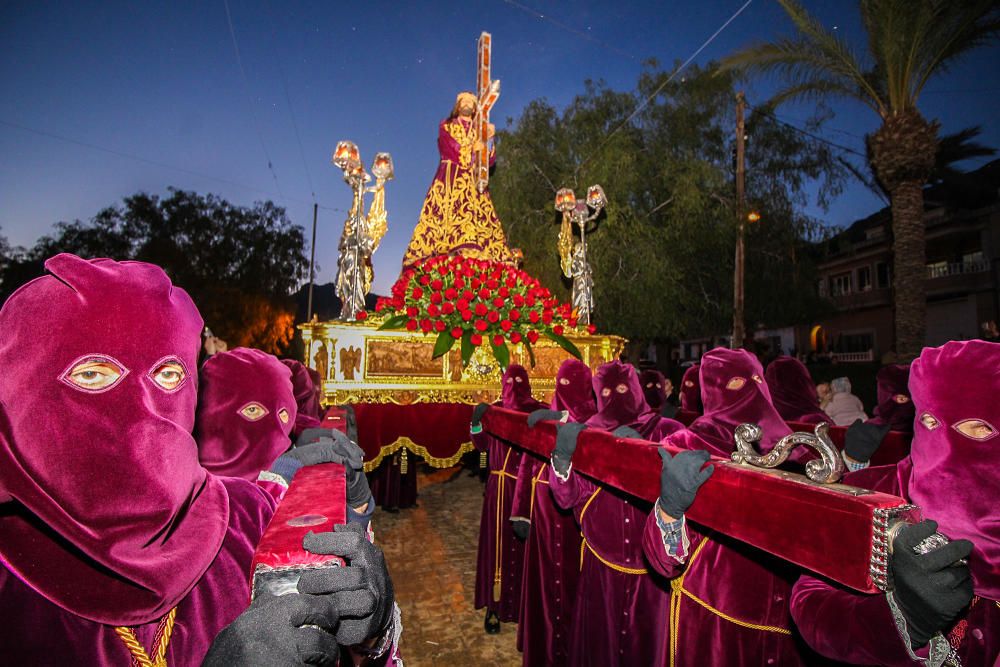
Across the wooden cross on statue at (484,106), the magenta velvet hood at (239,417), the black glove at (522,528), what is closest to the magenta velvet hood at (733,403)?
the black glove at (522,528)

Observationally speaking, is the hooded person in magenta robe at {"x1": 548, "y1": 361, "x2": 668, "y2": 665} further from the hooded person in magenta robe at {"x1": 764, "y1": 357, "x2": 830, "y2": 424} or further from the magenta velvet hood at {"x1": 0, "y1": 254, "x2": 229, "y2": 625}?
the hooded person in magenta robe at {"x1": 764, "y1": 357, "x2": 830, "y2": 424}

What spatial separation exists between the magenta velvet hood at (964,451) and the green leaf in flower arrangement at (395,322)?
165 inches

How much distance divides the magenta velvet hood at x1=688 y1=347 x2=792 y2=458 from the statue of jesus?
3985 millimetres

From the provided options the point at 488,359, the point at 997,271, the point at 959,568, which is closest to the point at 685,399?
the point at 488,359

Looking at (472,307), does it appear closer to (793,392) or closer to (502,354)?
(502,354)

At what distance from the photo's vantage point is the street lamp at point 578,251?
6.60 metres

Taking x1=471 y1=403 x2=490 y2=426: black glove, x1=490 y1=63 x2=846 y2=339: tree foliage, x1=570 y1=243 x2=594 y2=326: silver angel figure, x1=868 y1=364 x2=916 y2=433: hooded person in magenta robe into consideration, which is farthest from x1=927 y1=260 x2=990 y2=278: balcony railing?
x1=471 y1=403 x2=490 y2=426: black glove

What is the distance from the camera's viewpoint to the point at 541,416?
3.42 metres

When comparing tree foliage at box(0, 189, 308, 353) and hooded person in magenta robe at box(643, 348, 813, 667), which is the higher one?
tree foliage at box(0, 189, 308, 353)

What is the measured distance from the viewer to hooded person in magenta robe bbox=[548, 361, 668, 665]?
2758 millimetres

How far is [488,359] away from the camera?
18.3 feet

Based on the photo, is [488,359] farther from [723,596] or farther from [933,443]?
[933,443]

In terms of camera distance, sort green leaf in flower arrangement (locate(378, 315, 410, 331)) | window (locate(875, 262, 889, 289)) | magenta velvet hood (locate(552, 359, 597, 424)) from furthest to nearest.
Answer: window (locate(875, 262, 889, 289)) → green leaf in flower arrangement (locate(378, 315, 410, 331)) → magenta velvet hood (locate(552, 359, 597, 424))

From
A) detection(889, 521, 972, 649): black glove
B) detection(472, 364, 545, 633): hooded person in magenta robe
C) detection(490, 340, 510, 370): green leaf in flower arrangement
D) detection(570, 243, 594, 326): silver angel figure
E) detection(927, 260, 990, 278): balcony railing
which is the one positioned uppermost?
detection(927, 260, 990, 278): balcony railing
